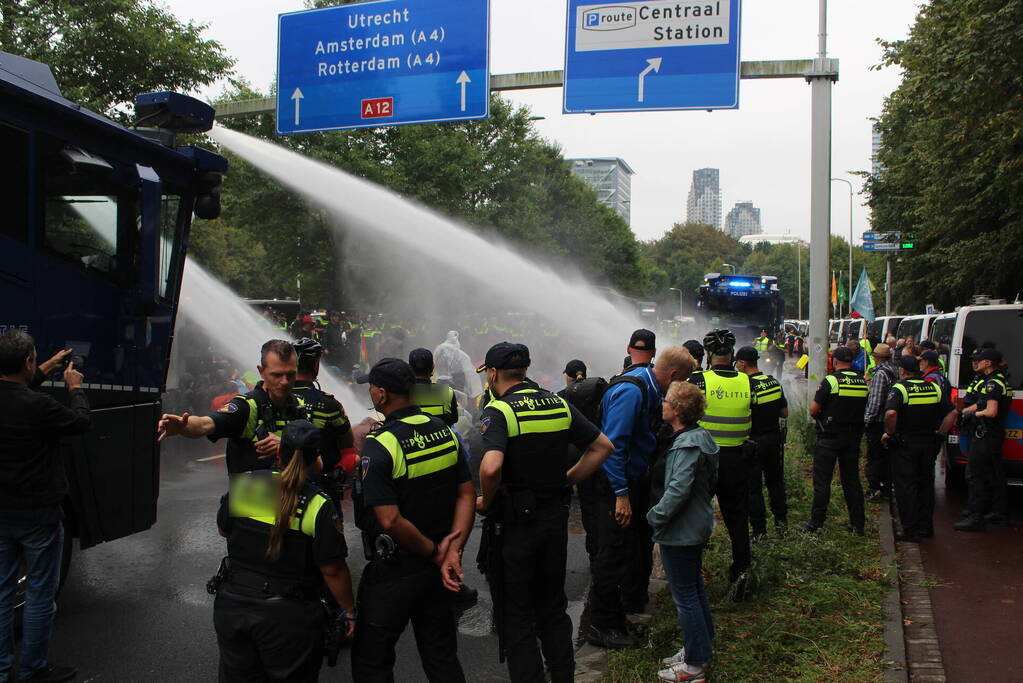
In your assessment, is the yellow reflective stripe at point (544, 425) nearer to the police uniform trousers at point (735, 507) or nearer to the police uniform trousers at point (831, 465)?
the police uniform trousers at point (735, 507)

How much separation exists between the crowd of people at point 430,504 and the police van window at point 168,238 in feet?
5.52

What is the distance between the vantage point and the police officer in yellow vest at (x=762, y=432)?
7.03 m

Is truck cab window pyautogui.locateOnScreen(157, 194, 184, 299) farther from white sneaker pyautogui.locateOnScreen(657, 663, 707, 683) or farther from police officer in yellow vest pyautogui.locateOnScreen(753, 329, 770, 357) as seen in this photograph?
police officer in yellow vest pyautogui.locateOnScreen(753, 329, 770, 357)

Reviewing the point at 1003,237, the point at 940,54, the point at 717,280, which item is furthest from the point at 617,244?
the point at 940,54

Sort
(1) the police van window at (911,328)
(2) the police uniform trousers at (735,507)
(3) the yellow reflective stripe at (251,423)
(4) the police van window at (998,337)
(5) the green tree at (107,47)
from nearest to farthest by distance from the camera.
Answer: (3) the yellow reflective stripe at (251,423) → (2) the police uniform trousers at (735,507) → (4) the police van window at (998,337) → (5) the green tree at (107,47) → (1) the police van window at (911,328)

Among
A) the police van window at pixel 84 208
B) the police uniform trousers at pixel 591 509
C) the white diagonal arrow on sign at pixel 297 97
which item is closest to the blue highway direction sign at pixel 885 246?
the white diagonal arrow on sign at pixel 297 97

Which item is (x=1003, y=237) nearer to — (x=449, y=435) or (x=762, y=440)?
(x=762, y=440)

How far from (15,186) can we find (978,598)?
688 cm

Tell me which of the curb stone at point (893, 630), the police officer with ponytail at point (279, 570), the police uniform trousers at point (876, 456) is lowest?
the curb stone at point (893, 630)

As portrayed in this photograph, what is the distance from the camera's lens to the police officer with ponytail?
2.99 metres

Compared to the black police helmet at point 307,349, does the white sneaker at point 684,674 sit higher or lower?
lower

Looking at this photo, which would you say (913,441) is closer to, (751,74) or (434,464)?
(751,74)

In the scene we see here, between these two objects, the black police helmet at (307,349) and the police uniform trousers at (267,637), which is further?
the black police helmet at (307,349)

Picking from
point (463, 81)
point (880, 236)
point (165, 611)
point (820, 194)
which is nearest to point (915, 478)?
point (820, 194)
